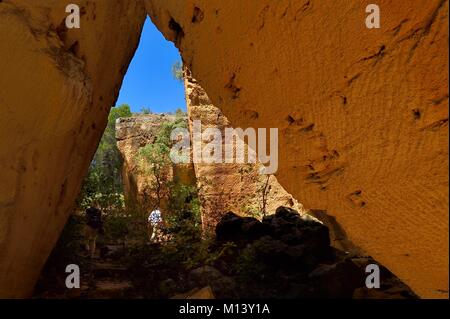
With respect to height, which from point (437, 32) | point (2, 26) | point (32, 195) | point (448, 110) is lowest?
point (32, 195)

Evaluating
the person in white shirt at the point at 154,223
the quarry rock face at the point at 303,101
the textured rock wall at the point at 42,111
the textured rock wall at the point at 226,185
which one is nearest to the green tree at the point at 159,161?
the person in white shirt at the point at 154,223

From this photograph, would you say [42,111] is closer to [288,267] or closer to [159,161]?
[288,267]

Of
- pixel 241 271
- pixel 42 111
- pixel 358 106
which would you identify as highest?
pixel 42 111

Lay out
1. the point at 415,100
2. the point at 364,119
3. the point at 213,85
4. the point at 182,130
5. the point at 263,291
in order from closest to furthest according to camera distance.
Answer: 1. the point at 415,100
2. the point at 364,119
3. the point at 213,85
4. the point at 263,291
5. the point at 182,130

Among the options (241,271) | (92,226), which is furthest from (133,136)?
(241,271)

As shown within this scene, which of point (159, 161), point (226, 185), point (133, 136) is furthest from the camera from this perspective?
point (133, 136)

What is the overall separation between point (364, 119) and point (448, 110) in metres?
0.45

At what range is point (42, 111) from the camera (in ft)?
13.2

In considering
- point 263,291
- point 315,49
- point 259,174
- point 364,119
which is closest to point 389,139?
point 364,119

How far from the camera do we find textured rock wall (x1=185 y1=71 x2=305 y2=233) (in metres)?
10.4

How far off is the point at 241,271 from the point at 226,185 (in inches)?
222

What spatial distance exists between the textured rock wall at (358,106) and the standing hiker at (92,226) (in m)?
5.03

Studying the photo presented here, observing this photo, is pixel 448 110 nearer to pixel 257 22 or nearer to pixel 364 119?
pixel 364 119

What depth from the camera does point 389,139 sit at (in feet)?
7.35
